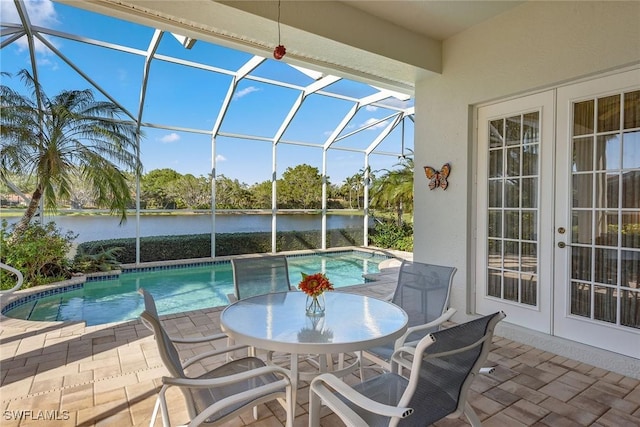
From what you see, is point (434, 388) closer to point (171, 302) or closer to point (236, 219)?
point (171, 302)

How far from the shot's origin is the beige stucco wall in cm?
301

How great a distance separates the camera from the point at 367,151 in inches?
447

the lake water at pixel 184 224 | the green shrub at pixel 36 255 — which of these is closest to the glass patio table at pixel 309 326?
the green shrub at pixel 36 255

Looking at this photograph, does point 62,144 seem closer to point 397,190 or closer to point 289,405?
point 289,405

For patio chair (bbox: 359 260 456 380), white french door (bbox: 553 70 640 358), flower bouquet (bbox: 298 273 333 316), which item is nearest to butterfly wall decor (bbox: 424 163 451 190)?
white french door (bbox: 553 70 640 358)

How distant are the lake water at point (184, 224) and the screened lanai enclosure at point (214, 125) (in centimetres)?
3

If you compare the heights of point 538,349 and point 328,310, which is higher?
point 328,310

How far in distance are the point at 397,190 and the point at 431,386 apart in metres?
9.49

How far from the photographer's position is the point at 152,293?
6598 millimetres

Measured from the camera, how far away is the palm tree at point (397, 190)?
10.7 meters

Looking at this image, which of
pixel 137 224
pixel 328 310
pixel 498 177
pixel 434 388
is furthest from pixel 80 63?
pixel 434 388

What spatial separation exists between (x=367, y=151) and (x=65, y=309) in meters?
8.94

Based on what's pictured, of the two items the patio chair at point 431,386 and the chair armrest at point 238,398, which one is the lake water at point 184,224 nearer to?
the chair armrest at point 238,398

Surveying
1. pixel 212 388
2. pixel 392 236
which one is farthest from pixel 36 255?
pixel 392 236
